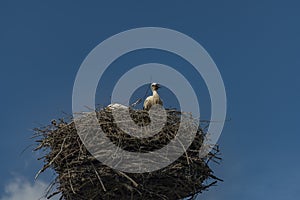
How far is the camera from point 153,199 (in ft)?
22.3

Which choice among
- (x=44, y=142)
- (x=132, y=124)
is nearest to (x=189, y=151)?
(x=132, y=124)

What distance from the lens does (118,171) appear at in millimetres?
6438

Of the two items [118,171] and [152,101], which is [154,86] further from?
[118,171]

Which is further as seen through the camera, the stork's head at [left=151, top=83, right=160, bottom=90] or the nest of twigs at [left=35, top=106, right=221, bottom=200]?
the stork's head at [left=151, top=83, right=160, bottom=90]

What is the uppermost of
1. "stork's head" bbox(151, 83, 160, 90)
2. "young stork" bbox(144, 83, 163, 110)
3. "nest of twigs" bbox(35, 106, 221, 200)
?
"stork's head" bbox(151, 83, 160, 90)

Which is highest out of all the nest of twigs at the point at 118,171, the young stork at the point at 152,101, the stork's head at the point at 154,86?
the stork's head at the point at 154,86

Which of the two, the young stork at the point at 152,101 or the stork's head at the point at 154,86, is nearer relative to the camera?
the young stork at the point at 152,101

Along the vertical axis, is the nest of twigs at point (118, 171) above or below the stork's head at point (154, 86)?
below

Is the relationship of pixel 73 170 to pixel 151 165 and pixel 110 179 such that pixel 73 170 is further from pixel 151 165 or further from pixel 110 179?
pixel 151 165

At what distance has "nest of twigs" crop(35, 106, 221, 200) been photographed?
6500mm

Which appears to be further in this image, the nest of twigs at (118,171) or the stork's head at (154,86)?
the stork's head at (154,86)

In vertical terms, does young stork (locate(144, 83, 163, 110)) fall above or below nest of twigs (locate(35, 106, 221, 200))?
above

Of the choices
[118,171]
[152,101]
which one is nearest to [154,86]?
[152,101]

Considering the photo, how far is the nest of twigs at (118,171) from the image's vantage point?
21.3 feet
